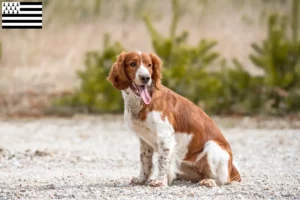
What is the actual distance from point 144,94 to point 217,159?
125 cm

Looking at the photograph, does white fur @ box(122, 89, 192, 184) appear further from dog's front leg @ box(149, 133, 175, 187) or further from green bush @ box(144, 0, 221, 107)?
green bush @ box(144, 0, 221, 107)

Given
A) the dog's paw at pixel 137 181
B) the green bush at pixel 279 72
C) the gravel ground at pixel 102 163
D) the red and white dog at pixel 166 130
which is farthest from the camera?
the green bush at pixel 279 72

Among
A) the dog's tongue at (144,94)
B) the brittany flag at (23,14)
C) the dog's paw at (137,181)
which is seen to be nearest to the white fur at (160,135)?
the dog's tongue at (144,94)

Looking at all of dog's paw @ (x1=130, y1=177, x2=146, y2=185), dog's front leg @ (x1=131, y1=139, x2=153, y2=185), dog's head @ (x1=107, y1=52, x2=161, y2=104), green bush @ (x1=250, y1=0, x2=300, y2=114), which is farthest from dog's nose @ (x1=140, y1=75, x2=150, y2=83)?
green bush @ (x1=250, y1=0, x2=300, y2=114)

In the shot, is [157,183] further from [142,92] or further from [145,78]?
[145,78]

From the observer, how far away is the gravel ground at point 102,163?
8734 mm

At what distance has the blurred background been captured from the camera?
20344 millimetres

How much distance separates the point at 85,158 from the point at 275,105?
9.05 m

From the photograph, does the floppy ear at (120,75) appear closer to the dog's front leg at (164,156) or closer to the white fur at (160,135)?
the white fur at (160,135)

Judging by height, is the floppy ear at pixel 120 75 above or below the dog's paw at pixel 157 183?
above

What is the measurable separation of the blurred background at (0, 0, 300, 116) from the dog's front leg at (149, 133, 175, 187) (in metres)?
11.0

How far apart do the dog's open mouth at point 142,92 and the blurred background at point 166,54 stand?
11125 mm

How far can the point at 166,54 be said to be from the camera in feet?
67.9

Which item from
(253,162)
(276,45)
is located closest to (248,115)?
(276,45)
